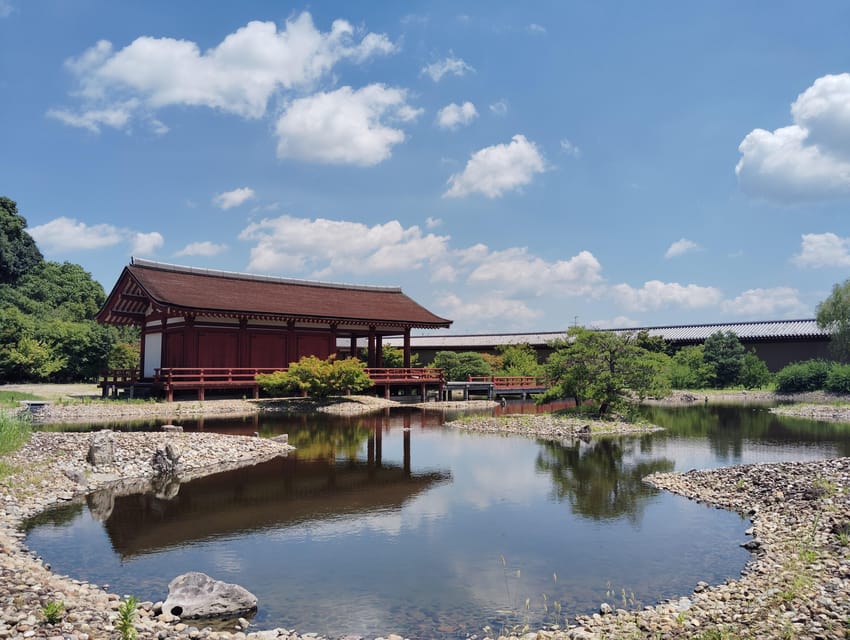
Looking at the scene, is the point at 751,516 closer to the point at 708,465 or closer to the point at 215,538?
the point at 708,465

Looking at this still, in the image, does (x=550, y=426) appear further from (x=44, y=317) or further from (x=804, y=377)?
(x=44, y=317)

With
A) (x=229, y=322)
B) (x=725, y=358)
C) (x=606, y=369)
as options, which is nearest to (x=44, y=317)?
(x=229, y=322)

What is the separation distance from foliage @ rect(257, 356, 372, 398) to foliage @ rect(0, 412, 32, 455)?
11.9 m

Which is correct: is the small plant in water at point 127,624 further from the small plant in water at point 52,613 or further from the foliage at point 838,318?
the foliage at point 838,318

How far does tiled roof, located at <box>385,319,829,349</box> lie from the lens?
123ft

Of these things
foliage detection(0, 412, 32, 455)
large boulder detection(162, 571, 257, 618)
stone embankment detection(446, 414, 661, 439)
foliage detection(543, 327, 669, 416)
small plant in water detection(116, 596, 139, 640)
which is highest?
foliage detection(543, 327, 669, 416)

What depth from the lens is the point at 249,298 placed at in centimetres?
2708

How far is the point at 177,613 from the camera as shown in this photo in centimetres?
559

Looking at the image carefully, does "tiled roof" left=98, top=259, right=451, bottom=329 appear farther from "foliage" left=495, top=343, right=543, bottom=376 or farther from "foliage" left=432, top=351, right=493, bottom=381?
"foliage" left=495, top=343, right=543, bottom=376

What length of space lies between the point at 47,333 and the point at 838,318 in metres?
39.9

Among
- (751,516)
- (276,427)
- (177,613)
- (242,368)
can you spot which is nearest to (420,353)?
(242,368)

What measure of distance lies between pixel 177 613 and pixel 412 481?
6125 mm

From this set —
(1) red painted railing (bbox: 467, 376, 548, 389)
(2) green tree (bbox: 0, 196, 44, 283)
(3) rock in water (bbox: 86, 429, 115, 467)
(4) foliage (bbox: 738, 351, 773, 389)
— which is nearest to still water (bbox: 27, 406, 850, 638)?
(3) rock in water (bbox: 86, 429, 115, 467)

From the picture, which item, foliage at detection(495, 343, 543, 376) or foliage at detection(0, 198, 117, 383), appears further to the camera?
foliage at detection(495, 343, 543, 376)
